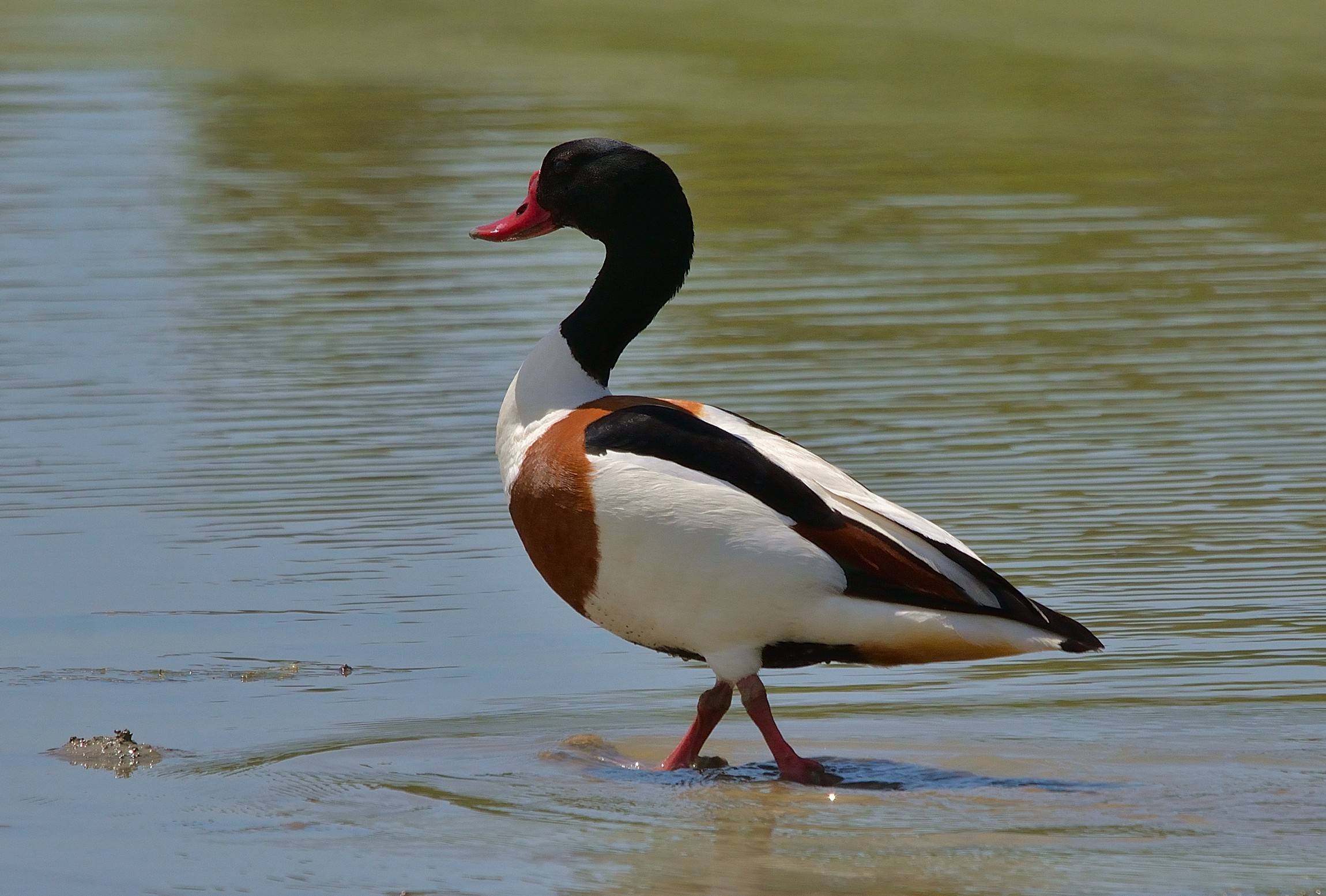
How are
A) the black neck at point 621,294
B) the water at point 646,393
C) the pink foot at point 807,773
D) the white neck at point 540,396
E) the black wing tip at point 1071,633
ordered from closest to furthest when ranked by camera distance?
1. the water at point 646,393
2. the black wing tip at point 1071,633
3. the pink foot at point 807,773
4. the white neck at point 540,396
5. the black neck at point 621,294

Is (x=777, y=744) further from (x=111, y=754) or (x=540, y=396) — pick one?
(x=111, y=754)

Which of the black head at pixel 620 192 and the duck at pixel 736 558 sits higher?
the black head at pixel 620 192

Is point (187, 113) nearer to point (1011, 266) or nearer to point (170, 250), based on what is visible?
point (170, 250)

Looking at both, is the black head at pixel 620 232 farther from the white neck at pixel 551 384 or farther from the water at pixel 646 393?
the water at pixel 646 393

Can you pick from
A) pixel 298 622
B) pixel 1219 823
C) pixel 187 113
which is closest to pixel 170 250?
pixel 187 113

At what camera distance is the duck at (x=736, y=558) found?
18.9ft

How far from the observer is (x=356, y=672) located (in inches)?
268

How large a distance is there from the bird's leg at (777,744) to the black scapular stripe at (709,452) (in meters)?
0.52

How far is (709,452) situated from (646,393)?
4.36 metres

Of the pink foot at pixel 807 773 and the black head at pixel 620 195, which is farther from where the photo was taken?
the black head at pixel 620 195

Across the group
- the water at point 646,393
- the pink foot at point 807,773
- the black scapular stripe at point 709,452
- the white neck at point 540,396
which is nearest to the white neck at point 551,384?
the white neck at point 540,396

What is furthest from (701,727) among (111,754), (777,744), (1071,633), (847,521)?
(111,754)

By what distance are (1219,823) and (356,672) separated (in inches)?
107

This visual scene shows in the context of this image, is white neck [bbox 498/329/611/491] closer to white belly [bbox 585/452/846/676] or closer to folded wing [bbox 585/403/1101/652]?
folded wing [bbox 585/403/1101/652]
